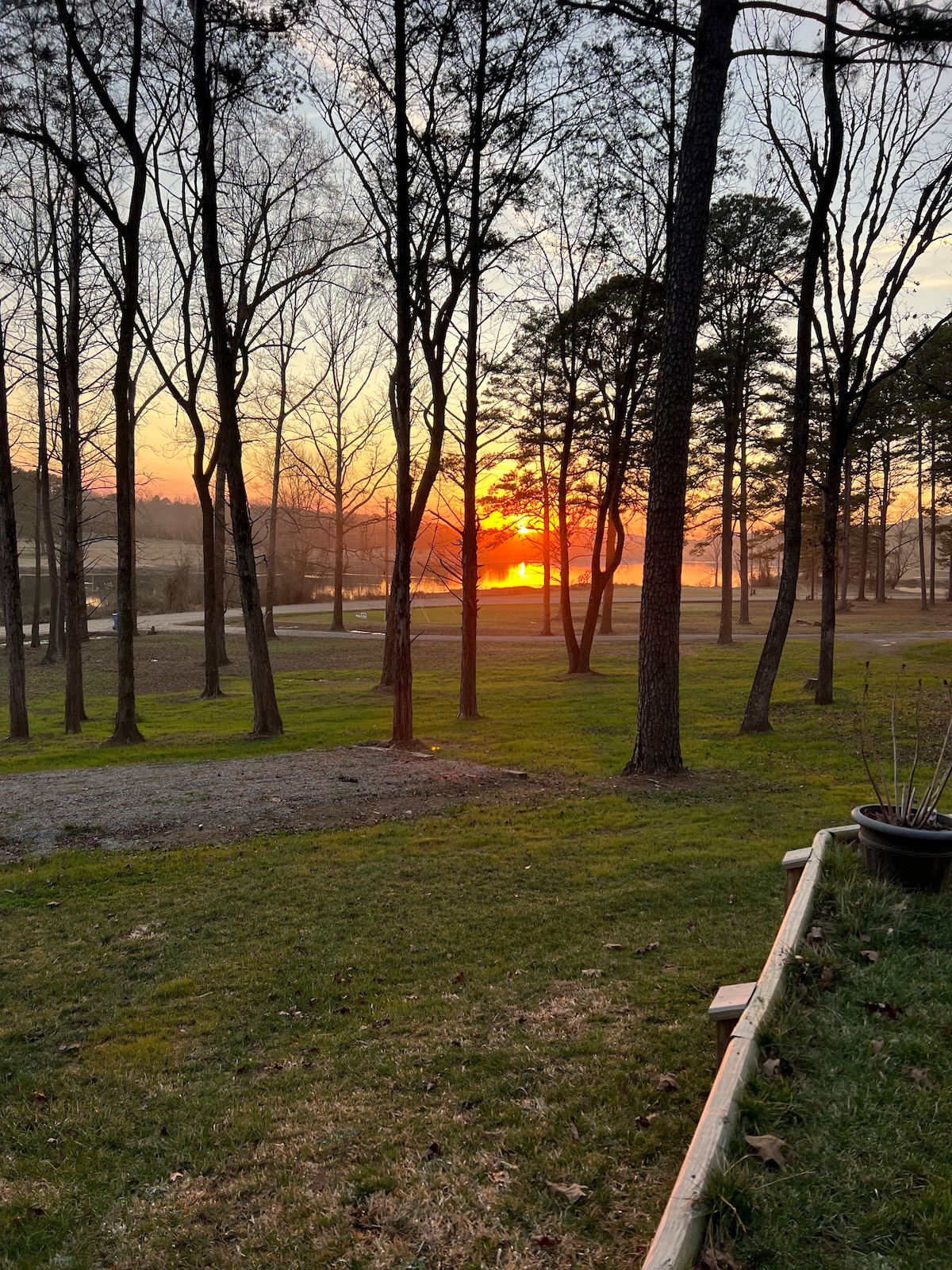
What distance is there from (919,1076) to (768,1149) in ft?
2.62

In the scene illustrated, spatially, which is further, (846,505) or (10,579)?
(846,505)

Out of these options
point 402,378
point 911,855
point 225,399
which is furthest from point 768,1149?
point 225,399

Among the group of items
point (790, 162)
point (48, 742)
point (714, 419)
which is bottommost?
point (48, 742)

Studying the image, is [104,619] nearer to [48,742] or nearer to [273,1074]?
[48,742]

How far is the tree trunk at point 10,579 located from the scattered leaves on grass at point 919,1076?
13.4 metres

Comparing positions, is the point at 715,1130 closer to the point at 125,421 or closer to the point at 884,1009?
the point at 884,1009

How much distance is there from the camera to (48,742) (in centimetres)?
1323

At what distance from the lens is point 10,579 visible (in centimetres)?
1355

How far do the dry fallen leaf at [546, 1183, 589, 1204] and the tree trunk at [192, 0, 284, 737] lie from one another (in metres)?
9.61

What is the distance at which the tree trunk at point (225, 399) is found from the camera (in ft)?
36.6

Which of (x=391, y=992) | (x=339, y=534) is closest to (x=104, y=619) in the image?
(x=339, y=534)

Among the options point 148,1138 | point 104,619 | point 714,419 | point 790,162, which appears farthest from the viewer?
point 104,619

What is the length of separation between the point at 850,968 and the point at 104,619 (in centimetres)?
3840

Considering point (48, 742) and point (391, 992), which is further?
point (48, 742)
